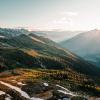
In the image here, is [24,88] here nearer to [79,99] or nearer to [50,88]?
[50,88]

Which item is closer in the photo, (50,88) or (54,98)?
(54,98)

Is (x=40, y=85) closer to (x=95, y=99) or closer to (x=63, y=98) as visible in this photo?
(x=63, y=98)

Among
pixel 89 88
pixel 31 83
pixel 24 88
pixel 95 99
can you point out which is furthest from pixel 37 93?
pixel 89 88

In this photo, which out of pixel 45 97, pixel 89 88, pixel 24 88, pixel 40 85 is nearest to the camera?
Answer: pixel 45 97

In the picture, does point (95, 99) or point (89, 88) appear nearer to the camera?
point (95, 99)

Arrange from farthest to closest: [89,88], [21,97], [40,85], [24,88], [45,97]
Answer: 1. [89,88]
2. [40,85]
3. [24,88]
4. [45,97]
5. [21,97]

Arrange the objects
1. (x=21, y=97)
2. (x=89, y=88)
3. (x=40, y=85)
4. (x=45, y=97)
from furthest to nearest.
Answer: (x=89, y=88), (x=40, y=85), (x=45, y=97), (x=21, y=97)

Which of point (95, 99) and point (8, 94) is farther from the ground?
point (8, 94)

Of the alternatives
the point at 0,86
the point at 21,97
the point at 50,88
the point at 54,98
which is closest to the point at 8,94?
the point at 21,97

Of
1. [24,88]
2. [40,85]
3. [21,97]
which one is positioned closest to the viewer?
[21,97]
